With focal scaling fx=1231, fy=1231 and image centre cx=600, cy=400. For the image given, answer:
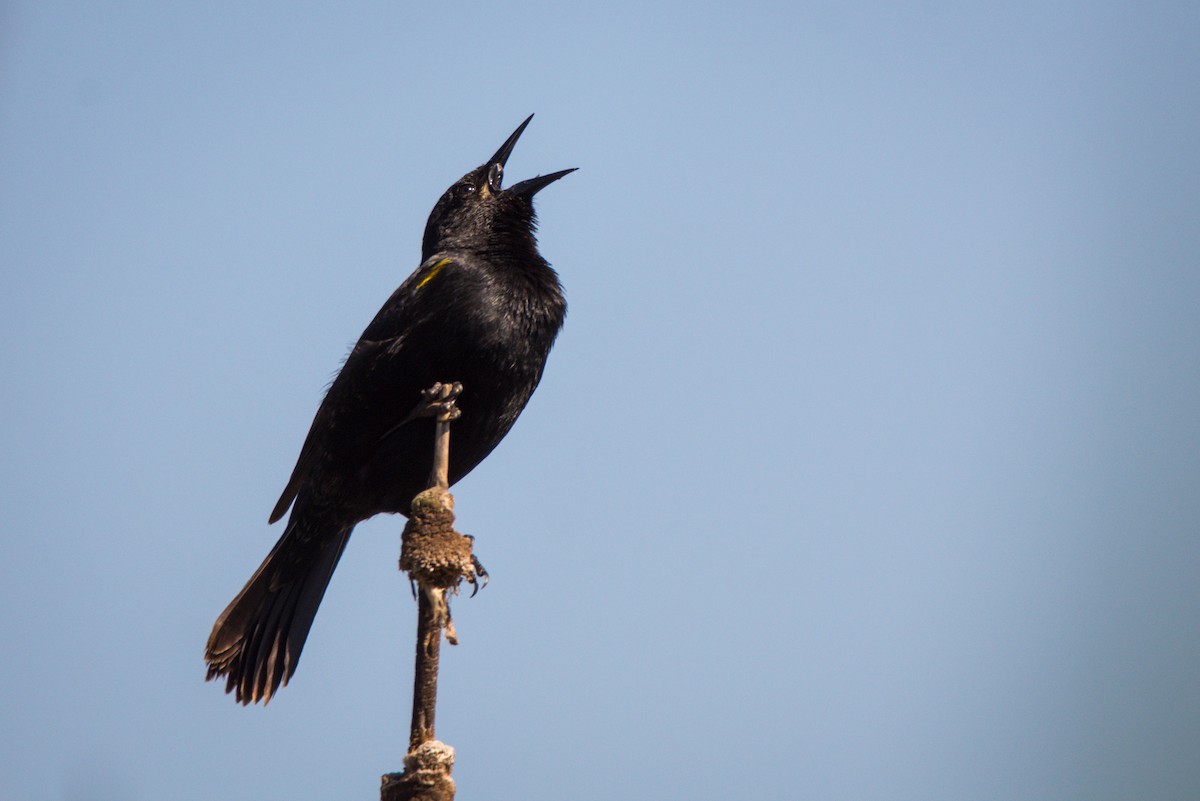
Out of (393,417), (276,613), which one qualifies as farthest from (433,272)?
(276,613)

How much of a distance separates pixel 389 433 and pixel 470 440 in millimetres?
356

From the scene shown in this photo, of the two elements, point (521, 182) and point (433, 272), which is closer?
point (433, 272)

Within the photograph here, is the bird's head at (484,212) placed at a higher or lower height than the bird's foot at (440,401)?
higher

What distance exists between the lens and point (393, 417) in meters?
5.27

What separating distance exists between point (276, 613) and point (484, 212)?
7.05 feet

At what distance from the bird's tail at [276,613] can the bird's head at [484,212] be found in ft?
4.98

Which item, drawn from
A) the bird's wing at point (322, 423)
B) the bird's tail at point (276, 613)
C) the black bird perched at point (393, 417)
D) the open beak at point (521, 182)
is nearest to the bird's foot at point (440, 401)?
the black bird perched at point (393, 417)

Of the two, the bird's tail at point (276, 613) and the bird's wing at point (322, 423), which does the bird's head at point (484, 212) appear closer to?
the bird's wing at point (322, 423)

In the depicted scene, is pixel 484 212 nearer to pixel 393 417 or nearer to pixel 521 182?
pixel 521 182

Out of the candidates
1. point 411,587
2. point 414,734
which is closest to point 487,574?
point 411,587

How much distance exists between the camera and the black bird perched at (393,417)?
17.0 ft

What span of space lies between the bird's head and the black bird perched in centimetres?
12

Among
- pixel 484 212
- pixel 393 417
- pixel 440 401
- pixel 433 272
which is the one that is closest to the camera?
pixel 440 401

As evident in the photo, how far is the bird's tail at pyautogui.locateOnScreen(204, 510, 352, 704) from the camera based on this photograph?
17.6ft
